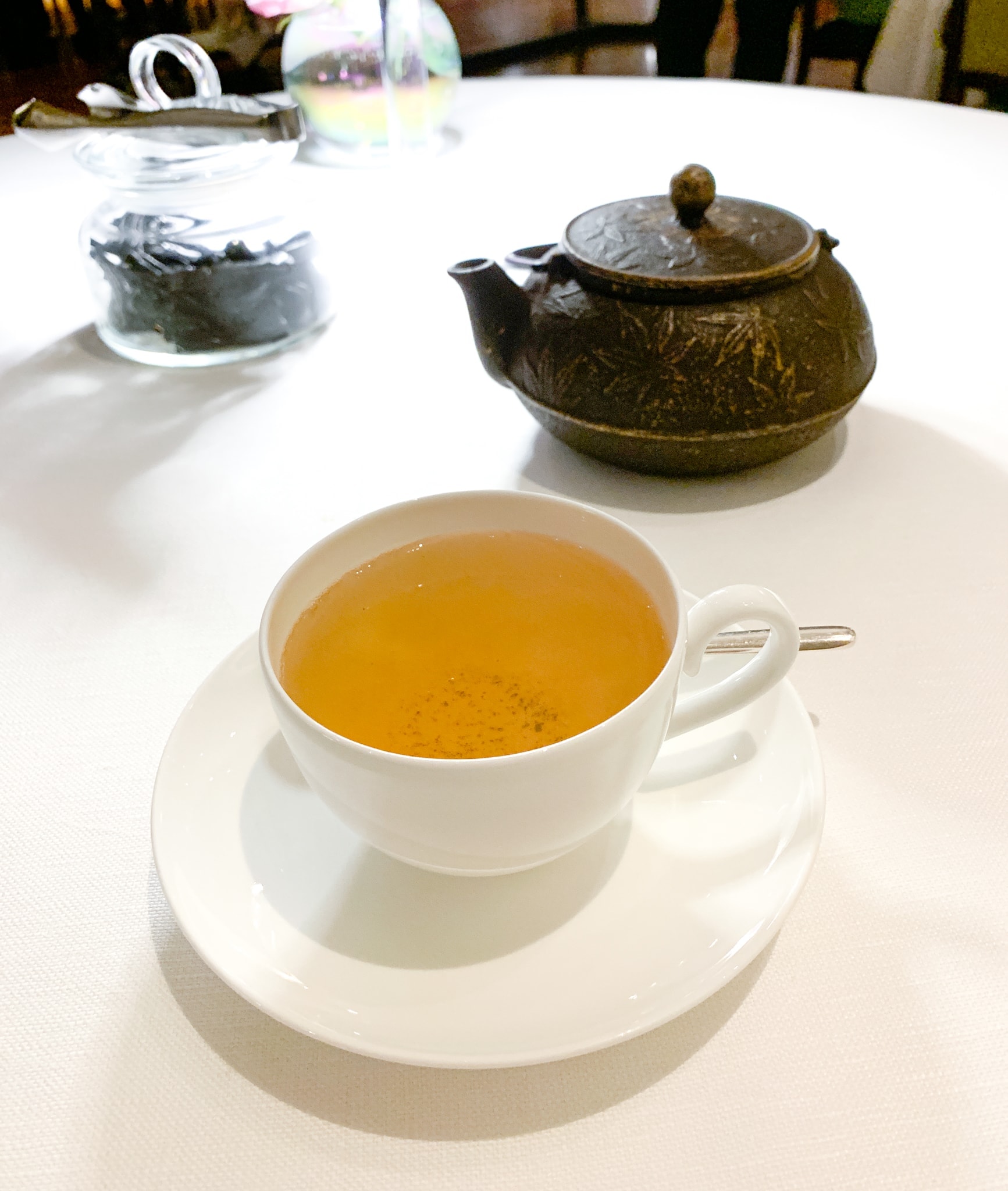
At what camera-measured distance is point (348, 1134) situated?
1.19ft

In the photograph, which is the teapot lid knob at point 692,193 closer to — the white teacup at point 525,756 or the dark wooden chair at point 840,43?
the white teacup at point 525,756

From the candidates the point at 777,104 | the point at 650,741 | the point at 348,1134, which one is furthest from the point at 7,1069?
the point at 777,104

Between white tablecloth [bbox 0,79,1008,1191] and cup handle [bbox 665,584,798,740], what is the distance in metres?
0.09

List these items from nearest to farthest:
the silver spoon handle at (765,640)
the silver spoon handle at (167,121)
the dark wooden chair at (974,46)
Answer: the silver spoon handle at (765,640), the silver spoon handle at (167,121), the dark wooden chair at (974,46)

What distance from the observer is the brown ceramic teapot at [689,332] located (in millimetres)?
645

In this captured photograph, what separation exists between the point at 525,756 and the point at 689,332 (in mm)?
397

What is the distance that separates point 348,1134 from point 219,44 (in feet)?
8.64

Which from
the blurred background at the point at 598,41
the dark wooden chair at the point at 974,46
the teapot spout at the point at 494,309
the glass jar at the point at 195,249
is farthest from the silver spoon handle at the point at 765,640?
the dark wooden chair at the point at 974,46

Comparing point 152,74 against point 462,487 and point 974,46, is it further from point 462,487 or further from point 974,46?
point 974,46

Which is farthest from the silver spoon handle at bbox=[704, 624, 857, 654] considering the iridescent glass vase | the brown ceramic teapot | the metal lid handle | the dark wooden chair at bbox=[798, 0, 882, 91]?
the dark wooden chair at bbox=[798, 0, 882, 91]

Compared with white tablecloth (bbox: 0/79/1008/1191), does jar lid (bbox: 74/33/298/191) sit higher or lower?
higher

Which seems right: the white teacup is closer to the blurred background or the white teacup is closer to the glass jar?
the glass jar

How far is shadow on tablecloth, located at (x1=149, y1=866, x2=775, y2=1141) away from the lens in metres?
0.36

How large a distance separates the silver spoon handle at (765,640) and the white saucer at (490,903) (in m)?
0.04
